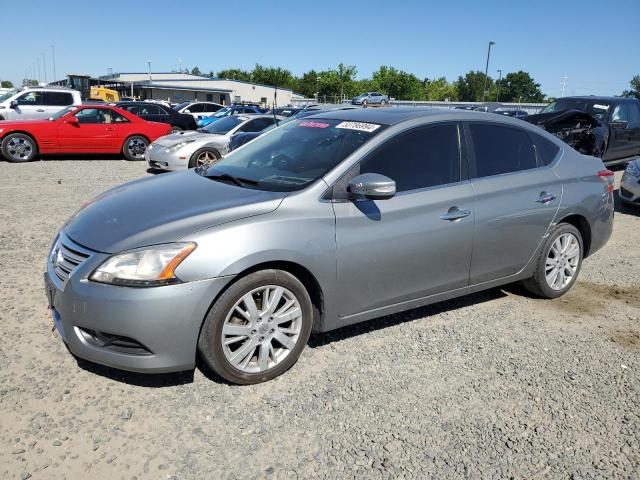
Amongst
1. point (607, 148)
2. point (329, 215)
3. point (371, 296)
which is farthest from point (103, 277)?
point (607, 148)

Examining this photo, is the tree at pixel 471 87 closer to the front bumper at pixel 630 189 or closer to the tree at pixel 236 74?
the tree at pixel 236 74

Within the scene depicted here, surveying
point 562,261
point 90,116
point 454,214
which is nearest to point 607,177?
point 562,261

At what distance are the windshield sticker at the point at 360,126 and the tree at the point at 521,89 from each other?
452 feet

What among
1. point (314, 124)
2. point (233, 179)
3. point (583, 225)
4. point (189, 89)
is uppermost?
point (189, 89)

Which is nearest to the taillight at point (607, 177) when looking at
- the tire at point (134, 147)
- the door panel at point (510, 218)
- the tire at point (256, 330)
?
the door panel at point (510, 218)

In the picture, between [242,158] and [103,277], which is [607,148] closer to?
[242,158]

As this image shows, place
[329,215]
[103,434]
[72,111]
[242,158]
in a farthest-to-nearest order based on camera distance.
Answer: [72,111] < [242,158] < [329,215] < [103,434]

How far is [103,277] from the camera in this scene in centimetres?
292

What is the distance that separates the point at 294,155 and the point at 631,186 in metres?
7.20

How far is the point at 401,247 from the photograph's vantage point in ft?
12.0

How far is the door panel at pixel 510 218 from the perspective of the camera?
409cm

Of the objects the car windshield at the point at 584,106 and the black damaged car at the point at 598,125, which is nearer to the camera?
the black damaged car at the point at 598,125

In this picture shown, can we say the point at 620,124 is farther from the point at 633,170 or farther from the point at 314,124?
the point at 314,124

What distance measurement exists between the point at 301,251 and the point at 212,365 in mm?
847
